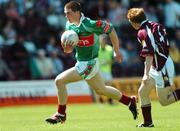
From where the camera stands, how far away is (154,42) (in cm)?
1247

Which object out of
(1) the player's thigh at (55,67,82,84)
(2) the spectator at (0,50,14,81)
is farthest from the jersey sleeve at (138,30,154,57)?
(2) the spectator at (0,50,14,81)

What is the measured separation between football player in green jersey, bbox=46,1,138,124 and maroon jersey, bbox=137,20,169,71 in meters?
1.09

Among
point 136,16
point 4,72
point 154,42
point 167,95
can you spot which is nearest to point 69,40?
point 136,16

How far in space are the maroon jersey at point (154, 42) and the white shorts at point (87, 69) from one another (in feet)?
5.38

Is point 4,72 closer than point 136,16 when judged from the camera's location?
No

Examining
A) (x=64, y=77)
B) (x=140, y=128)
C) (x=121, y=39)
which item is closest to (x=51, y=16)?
(x=121, y=39)

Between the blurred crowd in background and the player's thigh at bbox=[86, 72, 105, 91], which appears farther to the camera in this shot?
the blurred crowd in background

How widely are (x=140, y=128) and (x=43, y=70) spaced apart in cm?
1349

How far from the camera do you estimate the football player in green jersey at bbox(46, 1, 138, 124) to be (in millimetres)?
13648

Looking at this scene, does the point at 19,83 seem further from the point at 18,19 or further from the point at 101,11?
the point at 101,11

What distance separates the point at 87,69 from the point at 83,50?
39 cm

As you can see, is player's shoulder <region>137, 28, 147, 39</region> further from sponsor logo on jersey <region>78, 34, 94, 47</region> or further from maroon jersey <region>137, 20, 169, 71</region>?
sponsor logo on jersey <region>78, 34, 94, 47</region>

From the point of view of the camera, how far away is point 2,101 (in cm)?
2536

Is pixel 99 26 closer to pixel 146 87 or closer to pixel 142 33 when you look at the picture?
pixel 142 33
